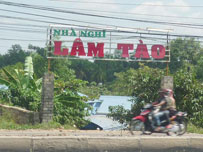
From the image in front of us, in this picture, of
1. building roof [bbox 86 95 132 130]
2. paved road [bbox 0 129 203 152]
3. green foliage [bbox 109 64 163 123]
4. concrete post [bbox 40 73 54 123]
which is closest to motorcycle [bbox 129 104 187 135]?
paved road [bbox 0 129 203 152]

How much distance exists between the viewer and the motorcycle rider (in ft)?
39.2

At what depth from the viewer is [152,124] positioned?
12.2m

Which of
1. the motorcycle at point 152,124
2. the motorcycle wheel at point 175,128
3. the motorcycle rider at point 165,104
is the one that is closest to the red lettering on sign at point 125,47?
the motorcycle at point 152,124

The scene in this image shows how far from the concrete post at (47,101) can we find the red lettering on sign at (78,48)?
2.69 meters

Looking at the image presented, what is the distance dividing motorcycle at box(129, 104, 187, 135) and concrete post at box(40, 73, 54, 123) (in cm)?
694

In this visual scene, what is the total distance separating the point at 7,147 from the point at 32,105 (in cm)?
1375

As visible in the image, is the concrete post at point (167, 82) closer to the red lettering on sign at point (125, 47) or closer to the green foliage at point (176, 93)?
the green foliage at point (176, 93)

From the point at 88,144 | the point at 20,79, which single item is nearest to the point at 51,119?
the point at 20,79

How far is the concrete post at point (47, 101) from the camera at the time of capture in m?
18.7

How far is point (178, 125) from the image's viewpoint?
1248cm

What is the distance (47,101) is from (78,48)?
3.67 metres

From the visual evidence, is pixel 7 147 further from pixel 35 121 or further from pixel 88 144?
pixel 35 121

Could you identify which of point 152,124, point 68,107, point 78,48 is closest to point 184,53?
point 78,48

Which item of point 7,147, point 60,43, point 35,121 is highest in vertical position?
Answer: point 60,43
